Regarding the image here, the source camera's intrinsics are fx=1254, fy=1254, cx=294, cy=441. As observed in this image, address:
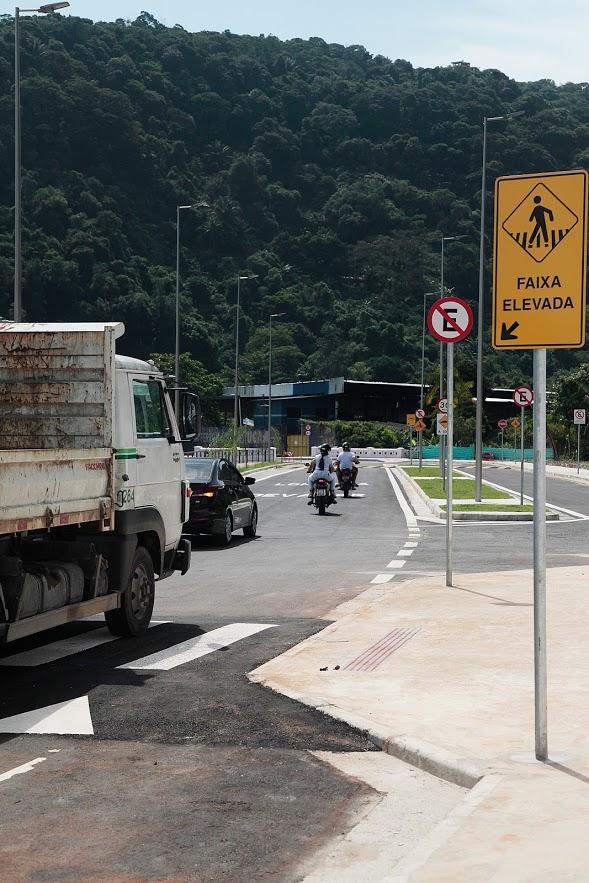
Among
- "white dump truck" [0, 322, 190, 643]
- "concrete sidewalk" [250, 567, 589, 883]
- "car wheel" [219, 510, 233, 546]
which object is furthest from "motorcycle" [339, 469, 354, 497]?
"white dump truck" [0, 322, 190, 643]

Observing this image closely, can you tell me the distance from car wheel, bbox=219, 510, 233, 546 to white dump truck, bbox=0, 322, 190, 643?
8.83 m

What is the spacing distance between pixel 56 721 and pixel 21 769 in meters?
1.05

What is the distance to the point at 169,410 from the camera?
1203cm

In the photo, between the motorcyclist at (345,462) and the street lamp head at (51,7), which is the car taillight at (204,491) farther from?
the motorcyclist at (345,462)

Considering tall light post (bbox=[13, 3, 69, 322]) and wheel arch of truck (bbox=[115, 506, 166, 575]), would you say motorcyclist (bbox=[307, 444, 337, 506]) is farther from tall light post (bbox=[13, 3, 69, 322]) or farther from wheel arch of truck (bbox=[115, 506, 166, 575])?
wheel arch of truck (bbox=[115, 506, 166, 575])

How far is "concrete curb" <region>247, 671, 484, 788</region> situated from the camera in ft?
20.7

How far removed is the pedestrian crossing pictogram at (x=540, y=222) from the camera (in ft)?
21.5

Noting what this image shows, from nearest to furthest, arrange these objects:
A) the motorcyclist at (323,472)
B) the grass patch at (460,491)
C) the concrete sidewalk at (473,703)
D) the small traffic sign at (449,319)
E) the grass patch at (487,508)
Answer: the concrete sidewalk at (473,703), the small traffic sign at (449,319), the grass patch at (487,508), the motorcyclist at (323,472), the grass patch at (460,491)

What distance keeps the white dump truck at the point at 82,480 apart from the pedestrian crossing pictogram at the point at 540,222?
11.6 feet

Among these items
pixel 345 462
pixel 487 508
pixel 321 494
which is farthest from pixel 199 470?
pixel 345 462

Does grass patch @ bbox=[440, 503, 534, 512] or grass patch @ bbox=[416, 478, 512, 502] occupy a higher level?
grass patch @ bbox=[440, 503, 534, 512]

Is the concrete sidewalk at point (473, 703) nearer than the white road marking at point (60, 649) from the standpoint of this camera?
Yes

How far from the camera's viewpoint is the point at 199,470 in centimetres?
2136

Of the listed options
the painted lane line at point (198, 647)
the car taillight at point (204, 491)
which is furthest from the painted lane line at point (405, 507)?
the painted lane line at point (198, 647)
